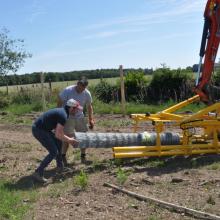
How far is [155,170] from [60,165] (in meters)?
1.64

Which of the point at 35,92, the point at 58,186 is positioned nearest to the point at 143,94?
the point at 35,92

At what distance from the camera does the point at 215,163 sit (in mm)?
8719

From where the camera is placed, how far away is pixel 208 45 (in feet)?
32.4

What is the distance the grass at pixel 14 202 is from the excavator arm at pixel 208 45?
4186 millimetres

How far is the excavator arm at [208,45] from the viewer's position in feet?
31.5

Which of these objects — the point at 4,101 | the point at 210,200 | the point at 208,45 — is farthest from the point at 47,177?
the point at 4,101

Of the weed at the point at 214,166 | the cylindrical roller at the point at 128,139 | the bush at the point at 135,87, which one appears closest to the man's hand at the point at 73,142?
the cylindrical roller at the point at 128,139

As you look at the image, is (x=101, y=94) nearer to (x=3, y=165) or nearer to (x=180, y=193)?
(x=3, y=165)

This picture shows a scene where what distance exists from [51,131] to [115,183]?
1466 millimetres

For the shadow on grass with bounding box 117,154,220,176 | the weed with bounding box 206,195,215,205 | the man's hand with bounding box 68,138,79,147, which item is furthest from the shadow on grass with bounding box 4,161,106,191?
the weed with bounding box 206,195,215,205

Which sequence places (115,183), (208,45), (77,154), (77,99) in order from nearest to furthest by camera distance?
(115,183) → (77,99) → (208,45) → (77,154)

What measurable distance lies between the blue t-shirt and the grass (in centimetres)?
109

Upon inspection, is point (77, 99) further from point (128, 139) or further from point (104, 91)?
point (104, 91)

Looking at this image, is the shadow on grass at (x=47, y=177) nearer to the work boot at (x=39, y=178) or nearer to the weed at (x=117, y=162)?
the work boot at (x=39, y=178)
